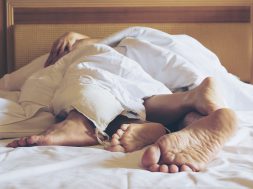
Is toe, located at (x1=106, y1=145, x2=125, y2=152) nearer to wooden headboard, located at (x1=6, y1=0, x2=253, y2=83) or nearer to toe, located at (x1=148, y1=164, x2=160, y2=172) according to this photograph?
toe, located at (x1=148, y1=164, x2=160, y2=172)

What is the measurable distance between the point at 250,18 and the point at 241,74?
0.28 metres

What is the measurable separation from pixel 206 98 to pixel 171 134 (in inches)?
8.6

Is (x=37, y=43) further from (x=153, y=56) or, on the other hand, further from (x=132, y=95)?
(x=132, y=95)

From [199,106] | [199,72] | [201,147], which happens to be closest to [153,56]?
[199,72]

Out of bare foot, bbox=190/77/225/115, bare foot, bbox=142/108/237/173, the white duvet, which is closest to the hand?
the white duvet

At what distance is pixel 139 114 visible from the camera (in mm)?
1160

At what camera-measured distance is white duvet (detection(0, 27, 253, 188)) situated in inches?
30.1

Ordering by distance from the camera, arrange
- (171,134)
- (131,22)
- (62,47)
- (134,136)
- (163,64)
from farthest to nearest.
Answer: (131,22)
(62,47)
(163,64)
(134,136)
(171,134)

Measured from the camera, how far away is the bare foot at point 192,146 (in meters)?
0.85

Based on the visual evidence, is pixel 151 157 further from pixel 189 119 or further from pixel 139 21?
pixel 139 21

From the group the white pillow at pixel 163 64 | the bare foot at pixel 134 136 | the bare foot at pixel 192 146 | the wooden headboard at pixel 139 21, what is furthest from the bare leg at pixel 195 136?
the wooden headboard at pixel 139 21

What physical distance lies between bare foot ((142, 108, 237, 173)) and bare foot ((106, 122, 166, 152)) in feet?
0.42

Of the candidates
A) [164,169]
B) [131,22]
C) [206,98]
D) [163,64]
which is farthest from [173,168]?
[131,22]

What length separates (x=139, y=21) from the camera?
218 centimetres
